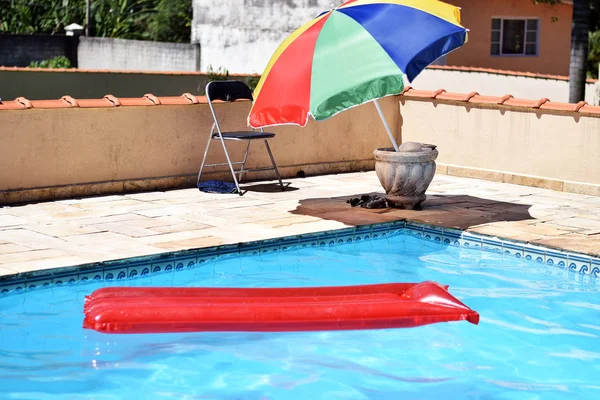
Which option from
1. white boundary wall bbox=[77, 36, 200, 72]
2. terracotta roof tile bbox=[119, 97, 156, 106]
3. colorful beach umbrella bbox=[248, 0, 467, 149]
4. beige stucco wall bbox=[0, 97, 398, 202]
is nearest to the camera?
colorful beach umbrella bbox=[248, 0, 467, 149]

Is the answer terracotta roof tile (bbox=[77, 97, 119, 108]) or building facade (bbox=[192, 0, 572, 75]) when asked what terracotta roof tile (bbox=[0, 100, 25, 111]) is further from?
building facade (bbox=[192, 0, 572, 75])

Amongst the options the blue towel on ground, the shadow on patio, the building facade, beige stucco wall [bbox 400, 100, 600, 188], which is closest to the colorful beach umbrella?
the shadow on patio

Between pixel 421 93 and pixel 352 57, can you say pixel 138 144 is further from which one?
pixel 421 93

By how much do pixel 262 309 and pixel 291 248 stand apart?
6.14 ft

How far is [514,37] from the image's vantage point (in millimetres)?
22750

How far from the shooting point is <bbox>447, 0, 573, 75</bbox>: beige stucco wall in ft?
71.9

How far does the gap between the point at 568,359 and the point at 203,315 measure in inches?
90.5

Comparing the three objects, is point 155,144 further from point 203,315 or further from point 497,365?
point 497,365

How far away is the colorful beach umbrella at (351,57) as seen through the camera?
7578 mm

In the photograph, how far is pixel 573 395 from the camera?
5.31 meters

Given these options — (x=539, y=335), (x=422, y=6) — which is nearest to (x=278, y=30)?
(x=422, y=6)

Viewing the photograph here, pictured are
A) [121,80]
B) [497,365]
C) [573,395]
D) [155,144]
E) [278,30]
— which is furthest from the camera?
[278,30]

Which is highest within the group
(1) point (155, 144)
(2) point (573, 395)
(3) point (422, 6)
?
(3) point (422, 6)

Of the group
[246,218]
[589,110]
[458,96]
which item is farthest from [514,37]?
[246,218]
